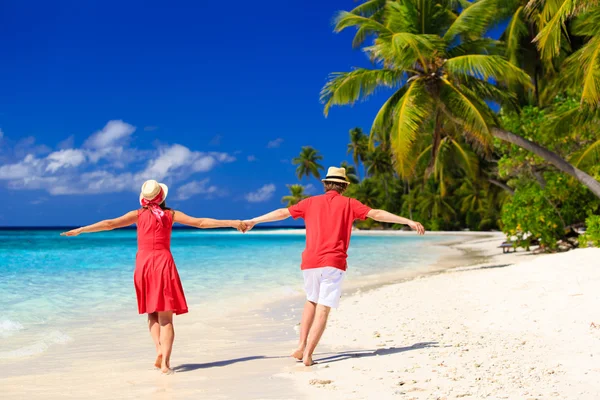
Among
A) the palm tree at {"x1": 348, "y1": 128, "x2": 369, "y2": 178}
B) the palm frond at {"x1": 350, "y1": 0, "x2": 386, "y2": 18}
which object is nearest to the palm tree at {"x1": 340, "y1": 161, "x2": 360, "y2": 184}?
the palm tree at {"x1": 348, "y1": 128, "x2": 369, "y2": 178}

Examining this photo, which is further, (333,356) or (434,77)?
(434,77)

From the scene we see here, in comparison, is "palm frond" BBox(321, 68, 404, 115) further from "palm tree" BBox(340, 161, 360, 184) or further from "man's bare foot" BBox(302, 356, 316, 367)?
"palm tree" BBox(340, 161, 360, 184)

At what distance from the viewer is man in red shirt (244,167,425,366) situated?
17.1ft

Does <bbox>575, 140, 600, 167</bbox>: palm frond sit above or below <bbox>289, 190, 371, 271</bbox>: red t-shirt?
above

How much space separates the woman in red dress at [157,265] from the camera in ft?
16.5

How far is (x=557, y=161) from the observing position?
14.7 metres

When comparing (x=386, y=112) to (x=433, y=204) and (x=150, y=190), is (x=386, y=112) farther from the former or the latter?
(x=433, y=204)

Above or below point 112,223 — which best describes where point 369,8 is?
above

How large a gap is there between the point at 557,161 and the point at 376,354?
1091 cm

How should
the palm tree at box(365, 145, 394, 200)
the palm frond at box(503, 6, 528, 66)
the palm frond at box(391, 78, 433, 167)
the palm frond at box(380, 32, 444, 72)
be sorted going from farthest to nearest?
the palm tree at box(365, 145, 394, 200) → the palm frond at box(503, 6, 528, 66) → the palm frond at box(391, 78, 433, 167) → the palm frond at box(380, 32, 444, 72)

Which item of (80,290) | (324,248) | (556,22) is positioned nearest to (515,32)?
(556,22)

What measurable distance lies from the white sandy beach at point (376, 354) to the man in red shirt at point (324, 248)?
0.44m

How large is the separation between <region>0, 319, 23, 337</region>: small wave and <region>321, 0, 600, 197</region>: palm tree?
384 inches

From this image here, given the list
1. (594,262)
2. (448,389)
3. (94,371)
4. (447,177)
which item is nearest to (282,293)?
(594,262)
